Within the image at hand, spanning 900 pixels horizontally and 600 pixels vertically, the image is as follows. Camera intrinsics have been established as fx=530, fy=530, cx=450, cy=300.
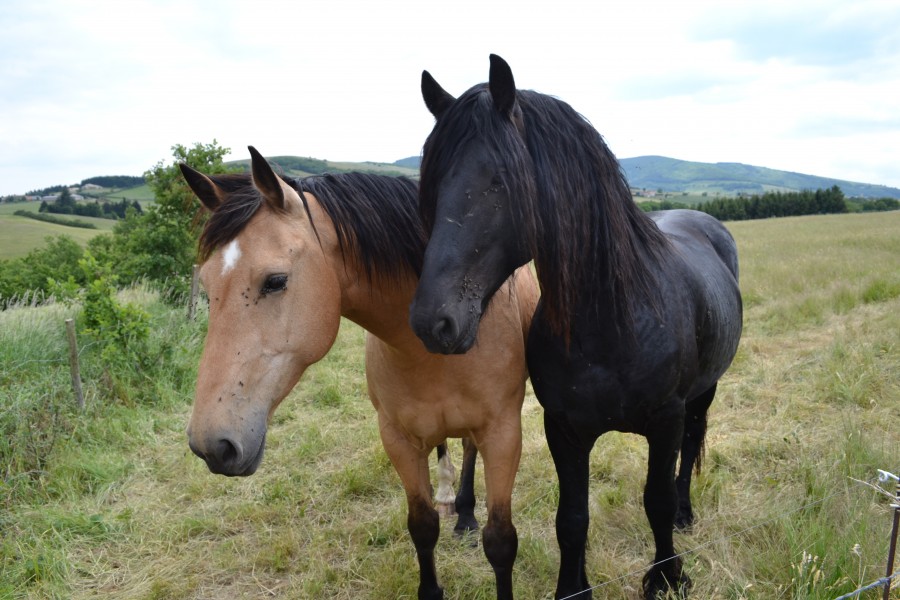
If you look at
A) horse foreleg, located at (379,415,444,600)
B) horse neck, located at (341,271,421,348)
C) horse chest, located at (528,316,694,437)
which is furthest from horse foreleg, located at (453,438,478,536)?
horse neck, located at (341,271,421,348)

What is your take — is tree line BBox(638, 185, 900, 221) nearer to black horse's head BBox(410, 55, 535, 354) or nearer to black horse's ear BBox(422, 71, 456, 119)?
black horse's ear BBox(422, 71, 456, 119)

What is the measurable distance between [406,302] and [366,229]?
1.11ft

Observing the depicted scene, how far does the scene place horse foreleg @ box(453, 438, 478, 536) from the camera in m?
3.45

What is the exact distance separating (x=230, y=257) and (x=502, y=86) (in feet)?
3.19

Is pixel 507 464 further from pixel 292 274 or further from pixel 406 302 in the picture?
pixel 292 274

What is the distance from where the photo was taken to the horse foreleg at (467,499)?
345cm

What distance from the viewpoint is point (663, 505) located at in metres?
2.37

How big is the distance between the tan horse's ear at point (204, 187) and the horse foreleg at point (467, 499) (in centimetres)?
221

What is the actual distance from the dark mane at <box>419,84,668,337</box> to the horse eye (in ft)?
1.67

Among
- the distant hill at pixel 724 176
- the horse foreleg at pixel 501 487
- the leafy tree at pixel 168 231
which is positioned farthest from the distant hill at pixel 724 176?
the horse foreleg at pixel 501 487

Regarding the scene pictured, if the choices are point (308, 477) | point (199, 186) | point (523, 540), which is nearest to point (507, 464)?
point (523, 540)

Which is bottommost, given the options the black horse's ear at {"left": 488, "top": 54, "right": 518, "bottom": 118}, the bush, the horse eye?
the bush

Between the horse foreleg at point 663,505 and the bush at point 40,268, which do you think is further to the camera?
the bush at point 40,268

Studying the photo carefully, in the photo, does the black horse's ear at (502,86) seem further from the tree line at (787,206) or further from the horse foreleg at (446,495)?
the tree line at (787,206)
